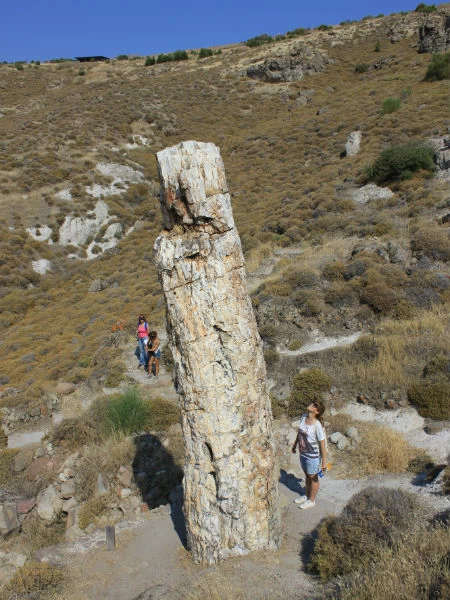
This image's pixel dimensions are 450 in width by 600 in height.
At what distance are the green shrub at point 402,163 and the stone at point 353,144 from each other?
268 inches

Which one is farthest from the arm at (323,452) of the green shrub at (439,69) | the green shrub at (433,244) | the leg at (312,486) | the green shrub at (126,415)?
the green shrub at (439,69)

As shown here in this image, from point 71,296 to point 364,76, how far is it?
42354 mm

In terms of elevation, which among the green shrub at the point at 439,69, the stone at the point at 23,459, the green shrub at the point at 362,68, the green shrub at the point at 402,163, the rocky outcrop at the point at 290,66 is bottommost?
the stone at the point at 23,459

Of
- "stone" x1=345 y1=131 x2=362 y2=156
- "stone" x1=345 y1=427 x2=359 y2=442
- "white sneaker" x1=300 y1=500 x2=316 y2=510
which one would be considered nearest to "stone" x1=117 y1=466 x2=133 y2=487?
"white sneaker" x1=300 y1=500 x2=316 y2=510

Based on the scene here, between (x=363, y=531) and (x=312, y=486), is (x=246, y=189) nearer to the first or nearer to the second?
(x=312, y=486)

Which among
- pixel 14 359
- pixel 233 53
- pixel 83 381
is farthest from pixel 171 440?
pixel 233 53

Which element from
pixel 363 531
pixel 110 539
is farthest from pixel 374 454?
pixel 110 539

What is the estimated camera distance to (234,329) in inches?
193

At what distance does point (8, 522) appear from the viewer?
24.8 ft

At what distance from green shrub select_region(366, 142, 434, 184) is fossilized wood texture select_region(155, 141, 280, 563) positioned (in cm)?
1871

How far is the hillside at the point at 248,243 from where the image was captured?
961cm

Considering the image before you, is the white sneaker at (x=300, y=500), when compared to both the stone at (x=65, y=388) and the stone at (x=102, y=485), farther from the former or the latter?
the stone at (x=65, y=388)

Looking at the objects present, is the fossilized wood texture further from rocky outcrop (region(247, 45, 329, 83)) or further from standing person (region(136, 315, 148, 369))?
rocky outcrop (region(247, 45, 329, 83))

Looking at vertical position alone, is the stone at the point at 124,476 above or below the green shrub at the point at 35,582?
below
